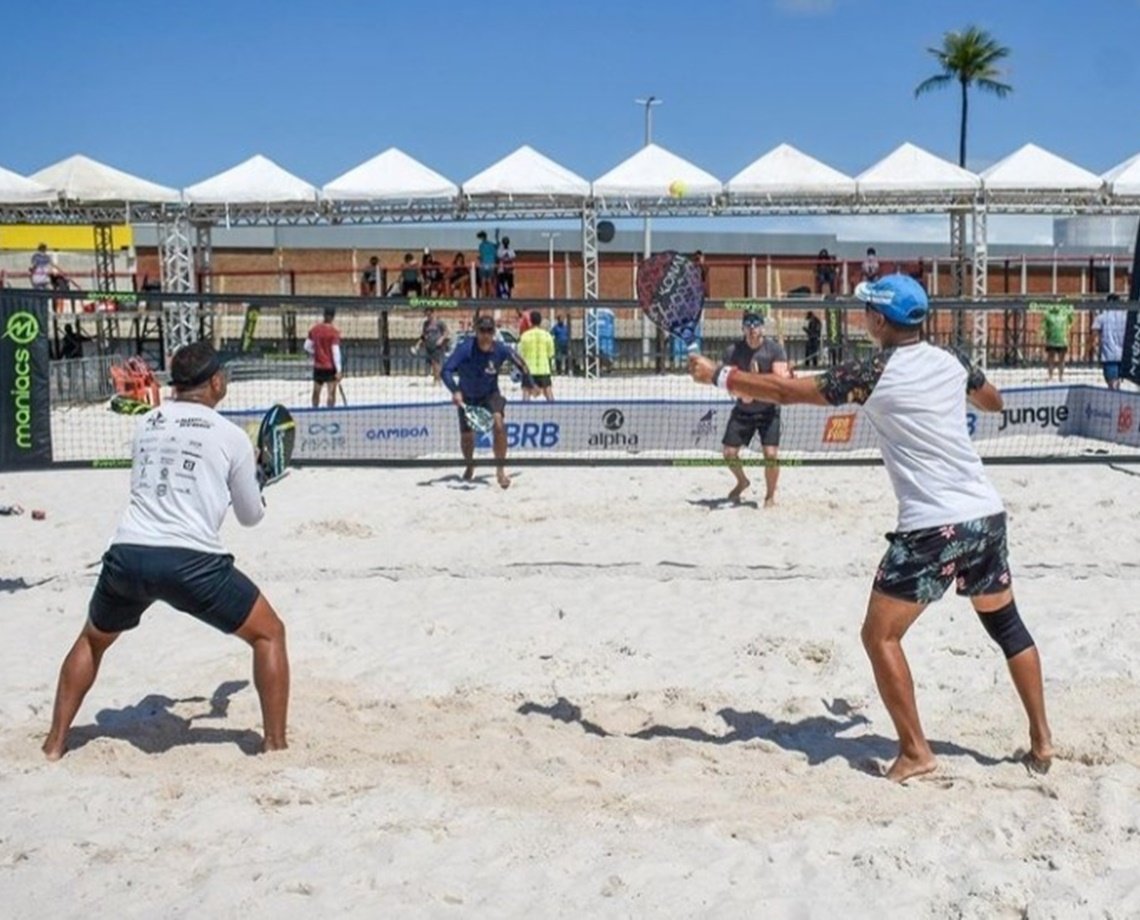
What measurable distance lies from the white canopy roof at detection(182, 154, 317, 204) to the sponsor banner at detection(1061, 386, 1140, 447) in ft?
47.8

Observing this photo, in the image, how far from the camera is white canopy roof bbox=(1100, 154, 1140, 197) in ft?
84.3

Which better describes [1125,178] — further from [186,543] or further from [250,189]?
[186,543]

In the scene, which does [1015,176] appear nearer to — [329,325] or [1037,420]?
[1037,420]

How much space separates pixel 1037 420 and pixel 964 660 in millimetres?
10142

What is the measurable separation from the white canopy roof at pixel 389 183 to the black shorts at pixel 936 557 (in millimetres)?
21039

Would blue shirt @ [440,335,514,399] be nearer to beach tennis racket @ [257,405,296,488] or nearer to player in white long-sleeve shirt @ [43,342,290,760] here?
beach tennis racket @ [257,405,296,488]

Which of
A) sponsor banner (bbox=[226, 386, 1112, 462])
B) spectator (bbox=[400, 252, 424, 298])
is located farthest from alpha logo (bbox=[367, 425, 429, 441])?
spectator (bbox=[400, 252, 424, 298])

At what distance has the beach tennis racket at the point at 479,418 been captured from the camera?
13.0m

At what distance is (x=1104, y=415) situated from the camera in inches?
626

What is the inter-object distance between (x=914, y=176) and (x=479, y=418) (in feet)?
50.2

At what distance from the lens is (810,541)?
395 inches

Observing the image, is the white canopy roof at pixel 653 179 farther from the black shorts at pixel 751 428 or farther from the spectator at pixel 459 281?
the black shorts at pixel 751 428

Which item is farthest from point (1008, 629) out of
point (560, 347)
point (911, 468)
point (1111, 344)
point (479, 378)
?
point (560, 347)

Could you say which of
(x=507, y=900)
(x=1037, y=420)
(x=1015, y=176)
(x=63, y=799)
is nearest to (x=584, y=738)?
(x=507, y=900)
